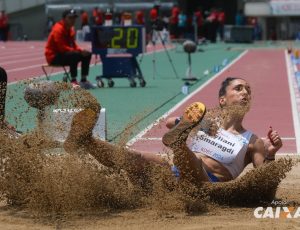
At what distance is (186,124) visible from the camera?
6262 mm

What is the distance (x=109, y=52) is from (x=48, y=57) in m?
1.84

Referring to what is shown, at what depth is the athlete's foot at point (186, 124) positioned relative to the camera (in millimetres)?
6227

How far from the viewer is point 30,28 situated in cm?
5894

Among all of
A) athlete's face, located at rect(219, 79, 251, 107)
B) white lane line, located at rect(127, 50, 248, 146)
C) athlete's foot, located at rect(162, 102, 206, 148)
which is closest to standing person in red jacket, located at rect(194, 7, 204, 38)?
white lane line, located at rect(127, 50, 248, 146)

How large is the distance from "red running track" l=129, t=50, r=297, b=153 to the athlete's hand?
1.06m

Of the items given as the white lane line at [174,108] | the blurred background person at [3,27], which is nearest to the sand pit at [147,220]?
the white lane line at [174,108]

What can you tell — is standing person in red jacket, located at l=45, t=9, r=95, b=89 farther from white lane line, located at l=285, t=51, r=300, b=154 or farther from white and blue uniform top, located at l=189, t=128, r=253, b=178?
white and blue uniform top, located at l=189, t=128, r=253, b=178

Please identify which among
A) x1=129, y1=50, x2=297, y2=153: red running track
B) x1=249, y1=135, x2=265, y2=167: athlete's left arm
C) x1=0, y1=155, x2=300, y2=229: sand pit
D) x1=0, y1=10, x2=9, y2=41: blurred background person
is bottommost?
x1=0, y1=10, x2=9, y2=41: blurred background person

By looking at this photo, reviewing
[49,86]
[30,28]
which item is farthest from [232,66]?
[30,28]

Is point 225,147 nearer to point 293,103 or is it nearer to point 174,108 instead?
point 174,108

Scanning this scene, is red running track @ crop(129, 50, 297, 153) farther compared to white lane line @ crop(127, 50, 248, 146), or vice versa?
red running track @ crop(129, 50, 297, 153)

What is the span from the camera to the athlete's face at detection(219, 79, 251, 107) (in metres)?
6.91

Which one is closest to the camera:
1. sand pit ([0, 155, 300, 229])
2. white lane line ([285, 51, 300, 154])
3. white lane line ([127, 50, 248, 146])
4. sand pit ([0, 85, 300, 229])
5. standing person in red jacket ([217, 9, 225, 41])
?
sand pit ([0, 155, 300, 229])

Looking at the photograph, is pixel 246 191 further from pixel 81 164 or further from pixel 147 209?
pixel 81 164
